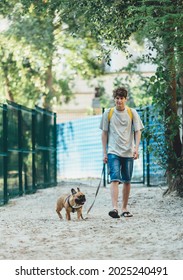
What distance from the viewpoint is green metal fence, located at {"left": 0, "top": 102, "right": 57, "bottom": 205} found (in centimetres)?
1606

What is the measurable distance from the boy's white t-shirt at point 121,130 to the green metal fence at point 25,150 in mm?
4247

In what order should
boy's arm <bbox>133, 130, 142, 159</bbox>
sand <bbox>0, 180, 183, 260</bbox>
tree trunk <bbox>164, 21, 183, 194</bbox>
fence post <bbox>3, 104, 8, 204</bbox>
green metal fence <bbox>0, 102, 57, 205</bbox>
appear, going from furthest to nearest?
green metal fence <bbox>0, 102, 57, 205</bbox> → fence post <bbox>3, 104, 8, 204</bbox> → tree trunk <bbox>164, 21, 183, 194</bbox> → boy's arm <bbox>133, 130, 142, 159</bbox> → sand <bbox>0, 180, 183, 260</bbox>

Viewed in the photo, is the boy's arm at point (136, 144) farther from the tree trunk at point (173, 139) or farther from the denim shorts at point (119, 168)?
the tree trunk at point (173, 139)

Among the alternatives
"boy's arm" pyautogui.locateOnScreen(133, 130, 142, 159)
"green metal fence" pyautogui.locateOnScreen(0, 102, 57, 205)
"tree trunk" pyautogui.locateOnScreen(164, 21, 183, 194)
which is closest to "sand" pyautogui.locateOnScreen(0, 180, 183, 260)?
"tree trunk" pyautogui.locateOnScreen(164, 21, 183, 194)

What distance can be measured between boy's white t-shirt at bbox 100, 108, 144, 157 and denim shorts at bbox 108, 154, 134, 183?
0.24 feet

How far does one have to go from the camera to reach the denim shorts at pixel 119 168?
11789 mm

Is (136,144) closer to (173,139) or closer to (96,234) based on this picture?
(96,234)

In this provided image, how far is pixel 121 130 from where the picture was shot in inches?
465

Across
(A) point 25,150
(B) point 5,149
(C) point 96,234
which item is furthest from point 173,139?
(C) point 96,234

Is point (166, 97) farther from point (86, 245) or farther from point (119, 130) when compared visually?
point (86, 245)

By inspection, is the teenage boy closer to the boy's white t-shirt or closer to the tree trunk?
the boy's white t-shirt

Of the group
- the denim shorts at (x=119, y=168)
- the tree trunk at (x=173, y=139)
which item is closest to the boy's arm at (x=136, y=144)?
the denim shorts at (x=119, y=168)

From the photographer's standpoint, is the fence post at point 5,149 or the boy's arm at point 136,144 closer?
the boy's arm at point 136,144

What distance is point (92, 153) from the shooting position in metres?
26.9
